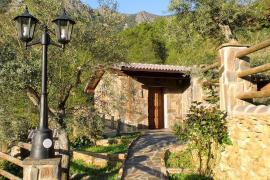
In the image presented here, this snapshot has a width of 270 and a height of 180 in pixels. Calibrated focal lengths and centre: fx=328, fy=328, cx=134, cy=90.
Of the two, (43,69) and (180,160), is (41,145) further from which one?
(180,160)

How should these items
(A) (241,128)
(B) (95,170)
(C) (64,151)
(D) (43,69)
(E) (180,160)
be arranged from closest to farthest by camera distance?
(D) (43,69), (A) (241,128), (C) (64,151), (E) (180,160), (B) (95,170)

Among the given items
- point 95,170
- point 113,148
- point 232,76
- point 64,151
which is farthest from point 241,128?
point 113,148

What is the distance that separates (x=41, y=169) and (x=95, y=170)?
18.0 ft

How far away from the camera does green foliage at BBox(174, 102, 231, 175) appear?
6898mm

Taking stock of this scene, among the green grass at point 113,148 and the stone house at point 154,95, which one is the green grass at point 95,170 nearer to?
the green grass at point 113,148

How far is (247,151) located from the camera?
19.3ft

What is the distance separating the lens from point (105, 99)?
31.4 ft

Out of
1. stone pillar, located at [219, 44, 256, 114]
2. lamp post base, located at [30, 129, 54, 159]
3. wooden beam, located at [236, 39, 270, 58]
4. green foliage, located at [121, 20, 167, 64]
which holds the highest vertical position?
green foliage, located at [121, 20, 167, 64]

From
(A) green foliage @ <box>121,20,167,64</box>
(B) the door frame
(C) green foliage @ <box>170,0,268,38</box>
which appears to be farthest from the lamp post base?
(A) green foliage @ <box>121,20,167,64</box>

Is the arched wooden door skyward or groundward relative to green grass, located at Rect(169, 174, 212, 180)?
skyward

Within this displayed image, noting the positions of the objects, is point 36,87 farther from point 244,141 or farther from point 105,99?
point 244,141

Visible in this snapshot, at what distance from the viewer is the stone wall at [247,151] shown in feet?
17.2

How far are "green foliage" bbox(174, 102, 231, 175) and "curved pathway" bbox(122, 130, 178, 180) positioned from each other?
1.06 meters

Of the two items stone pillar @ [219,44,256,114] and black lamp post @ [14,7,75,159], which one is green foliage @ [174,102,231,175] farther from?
black lamp post @ [14,7,75,159]
